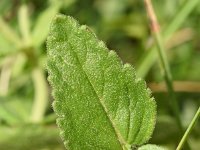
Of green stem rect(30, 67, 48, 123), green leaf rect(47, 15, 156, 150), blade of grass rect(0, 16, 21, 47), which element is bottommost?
green leaf rect(47, 15, 156, 150)

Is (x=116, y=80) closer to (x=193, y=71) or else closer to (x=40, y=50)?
(x=40, y=50)

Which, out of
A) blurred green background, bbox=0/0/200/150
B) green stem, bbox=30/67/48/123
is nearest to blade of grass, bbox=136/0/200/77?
blurred green background, bbox=0/0/200/150

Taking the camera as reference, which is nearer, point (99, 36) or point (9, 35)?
point (9, 35)

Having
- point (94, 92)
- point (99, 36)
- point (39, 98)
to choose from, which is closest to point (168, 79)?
point (94, 92)

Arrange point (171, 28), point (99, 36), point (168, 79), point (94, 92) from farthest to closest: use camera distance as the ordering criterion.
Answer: point (99, 36)
point (171, 28)
point (168, 79)
point (94, 92)

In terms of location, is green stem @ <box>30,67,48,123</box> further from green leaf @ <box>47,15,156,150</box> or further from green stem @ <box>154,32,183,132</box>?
green leaf @ <box>47,15,156,150</box>

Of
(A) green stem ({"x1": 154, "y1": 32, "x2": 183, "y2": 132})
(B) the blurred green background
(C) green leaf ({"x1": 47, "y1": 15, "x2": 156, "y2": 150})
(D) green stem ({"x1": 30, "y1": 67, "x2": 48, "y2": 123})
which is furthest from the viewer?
(D) green stem ({"x1": 30, "y1": 67, "x2": 48, "y2": 123})

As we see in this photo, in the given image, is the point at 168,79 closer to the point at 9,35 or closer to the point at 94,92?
the point at 94,92
